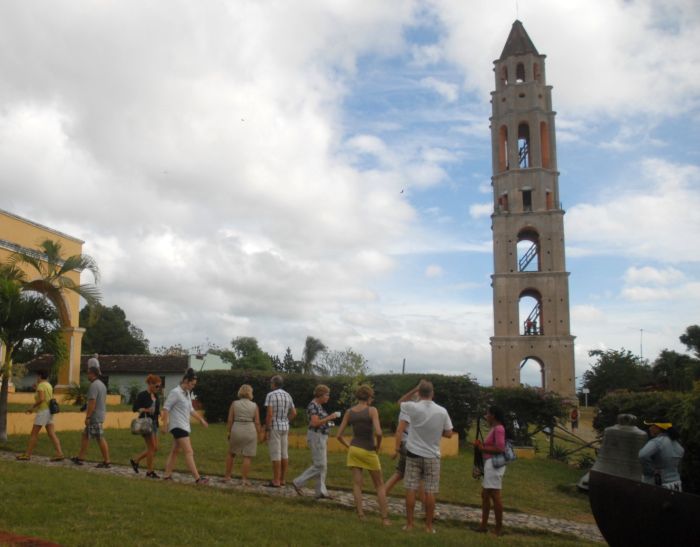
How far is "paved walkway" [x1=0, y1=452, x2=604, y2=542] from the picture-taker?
8.80 metres

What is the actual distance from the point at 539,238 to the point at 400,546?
3568cm

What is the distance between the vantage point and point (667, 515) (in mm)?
5398

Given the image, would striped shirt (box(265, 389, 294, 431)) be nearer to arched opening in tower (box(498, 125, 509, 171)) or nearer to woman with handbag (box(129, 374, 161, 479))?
woman with handbag (box(129, 374, 161, 479))

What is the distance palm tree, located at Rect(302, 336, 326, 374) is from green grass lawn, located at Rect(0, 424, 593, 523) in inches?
1117

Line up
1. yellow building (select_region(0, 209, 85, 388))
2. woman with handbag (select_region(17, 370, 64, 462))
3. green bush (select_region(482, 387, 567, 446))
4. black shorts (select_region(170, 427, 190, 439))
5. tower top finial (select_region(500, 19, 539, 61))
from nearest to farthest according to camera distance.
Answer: black shorts (select_region(170, 427, 190, 439)) < woman with handbag (select_region(17, 370, 64, 462)) < green bush (select_region(482, 387, 567, 446)) < yellow building (select_region(0, 209, 85, 388)) < tower top finial (select_region(500, 19, 539, 61))

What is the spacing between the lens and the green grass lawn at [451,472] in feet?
35.3

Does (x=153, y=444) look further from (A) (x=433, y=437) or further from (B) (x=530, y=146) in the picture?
(B) (x=530, y=146)

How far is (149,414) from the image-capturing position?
10.3 meters

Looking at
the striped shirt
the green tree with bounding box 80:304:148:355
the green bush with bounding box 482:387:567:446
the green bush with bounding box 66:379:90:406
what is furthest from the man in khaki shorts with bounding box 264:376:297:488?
the green tree with bounding box 80:304:148:355

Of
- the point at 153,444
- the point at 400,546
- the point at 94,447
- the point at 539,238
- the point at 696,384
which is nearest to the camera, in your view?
the point at 400,546

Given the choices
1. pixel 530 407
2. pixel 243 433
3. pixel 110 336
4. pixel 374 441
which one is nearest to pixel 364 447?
pixel 374 441

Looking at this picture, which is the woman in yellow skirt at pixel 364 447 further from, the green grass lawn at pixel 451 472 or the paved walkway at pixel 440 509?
the green grass lawn at pixel 451 472

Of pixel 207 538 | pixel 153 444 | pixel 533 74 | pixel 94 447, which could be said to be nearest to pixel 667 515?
pixel 207 538

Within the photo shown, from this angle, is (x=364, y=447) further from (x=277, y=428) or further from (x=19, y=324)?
(x=19, y=324)
